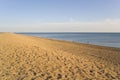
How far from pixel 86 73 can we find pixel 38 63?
2.82 meters

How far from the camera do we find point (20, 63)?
880 centimetres

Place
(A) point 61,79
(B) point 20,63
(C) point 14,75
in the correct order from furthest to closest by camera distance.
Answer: (B) point 20,63 < (C) point 14,75 < (A) point 61,79

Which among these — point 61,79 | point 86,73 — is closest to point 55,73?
point 61,79

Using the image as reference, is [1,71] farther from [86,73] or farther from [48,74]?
[86,73]

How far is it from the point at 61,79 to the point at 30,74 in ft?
4.61

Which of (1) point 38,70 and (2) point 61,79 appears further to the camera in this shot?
(1) point 38,70

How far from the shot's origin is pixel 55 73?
7277 millimetres

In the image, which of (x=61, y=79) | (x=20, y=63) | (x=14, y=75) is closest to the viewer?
(x=61, y=79)

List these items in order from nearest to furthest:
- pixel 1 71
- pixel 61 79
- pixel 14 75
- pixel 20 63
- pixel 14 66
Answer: pixel 61 79, pixel 14 75, pixel 1 71, pixel 14 66, pixel 20 63

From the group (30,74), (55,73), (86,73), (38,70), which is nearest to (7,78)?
(30,74)

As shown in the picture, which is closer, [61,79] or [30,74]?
[61,79]

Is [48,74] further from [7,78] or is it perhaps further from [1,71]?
[1,71]

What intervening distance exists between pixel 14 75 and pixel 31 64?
1.82 metres

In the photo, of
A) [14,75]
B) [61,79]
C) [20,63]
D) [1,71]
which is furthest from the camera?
[20,63]
